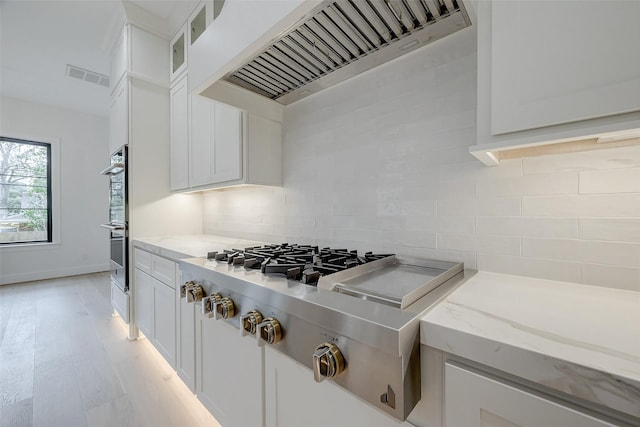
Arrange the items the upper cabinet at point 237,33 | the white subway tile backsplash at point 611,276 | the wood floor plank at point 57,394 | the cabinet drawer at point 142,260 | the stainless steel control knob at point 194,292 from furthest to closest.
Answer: the cabinet drawer at point 142,260 < the wood floor plank at point 57,394 < the stainless steel control knob at point 194,292 < the upper cabinet at point 237,33 < the white subway tile backsplash at point 611,276

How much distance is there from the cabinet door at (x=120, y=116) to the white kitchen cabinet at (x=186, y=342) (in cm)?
163

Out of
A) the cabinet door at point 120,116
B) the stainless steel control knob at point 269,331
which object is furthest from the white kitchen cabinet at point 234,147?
the stainless steel control knob at point 269,331

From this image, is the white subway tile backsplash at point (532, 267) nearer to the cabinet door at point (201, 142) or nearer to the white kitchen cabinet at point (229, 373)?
the white kitchen cabinet at point (229, 373)

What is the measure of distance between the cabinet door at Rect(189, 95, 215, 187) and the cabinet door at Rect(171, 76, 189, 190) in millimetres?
101

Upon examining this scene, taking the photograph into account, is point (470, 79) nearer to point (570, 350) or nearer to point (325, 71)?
point (325, 71)

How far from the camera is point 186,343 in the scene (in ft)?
4.79

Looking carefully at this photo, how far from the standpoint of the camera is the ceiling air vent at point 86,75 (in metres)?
3.19

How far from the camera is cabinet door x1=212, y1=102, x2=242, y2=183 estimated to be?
1661 mm

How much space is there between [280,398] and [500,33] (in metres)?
1.24

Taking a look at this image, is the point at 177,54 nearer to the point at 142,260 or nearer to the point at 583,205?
the point at 142,260

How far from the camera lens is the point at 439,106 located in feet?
3.75

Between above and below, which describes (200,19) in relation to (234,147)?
above

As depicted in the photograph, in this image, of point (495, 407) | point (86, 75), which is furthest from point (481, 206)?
point (86, 75)

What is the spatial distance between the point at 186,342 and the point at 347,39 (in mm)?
1681
